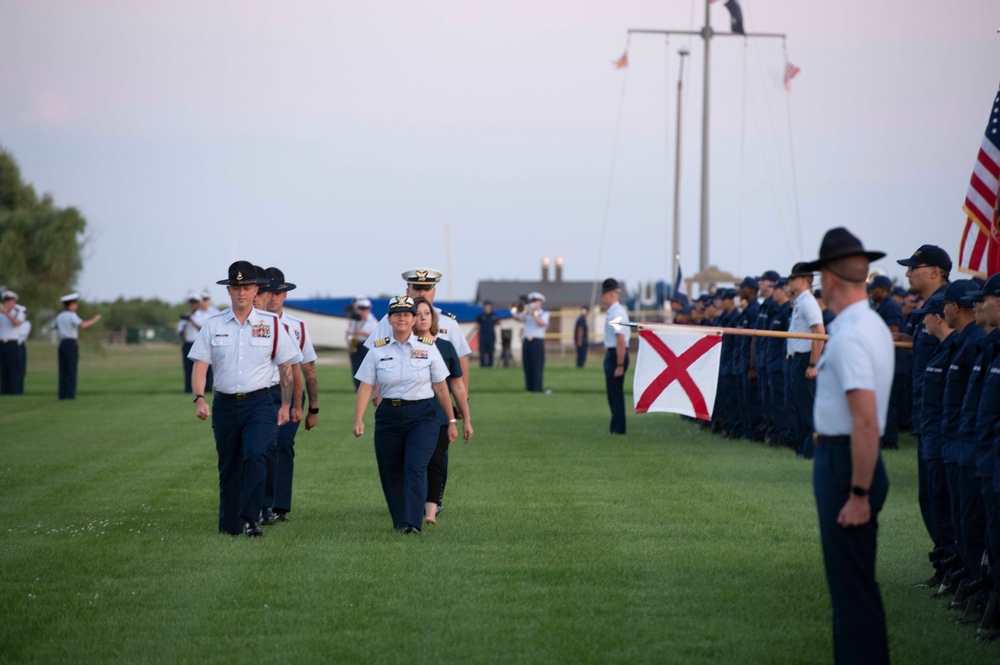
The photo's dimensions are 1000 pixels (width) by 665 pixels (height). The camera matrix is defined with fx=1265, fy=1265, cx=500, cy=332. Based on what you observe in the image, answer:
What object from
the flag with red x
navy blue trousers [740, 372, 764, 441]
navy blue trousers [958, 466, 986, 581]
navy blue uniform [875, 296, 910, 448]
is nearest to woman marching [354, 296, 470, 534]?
the flag with red x

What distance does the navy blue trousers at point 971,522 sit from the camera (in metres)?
7.41

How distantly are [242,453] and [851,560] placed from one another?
5.91 m

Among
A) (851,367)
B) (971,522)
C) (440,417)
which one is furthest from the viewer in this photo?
(440,417)

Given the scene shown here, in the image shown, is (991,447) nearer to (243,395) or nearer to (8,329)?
(243,395)

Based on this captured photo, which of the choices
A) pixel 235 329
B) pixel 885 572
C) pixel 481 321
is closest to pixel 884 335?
pixel 885 572

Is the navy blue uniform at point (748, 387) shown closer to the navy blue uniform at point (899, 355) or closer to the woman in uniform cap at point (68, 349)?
the navy blue uniform at point (899, 355)

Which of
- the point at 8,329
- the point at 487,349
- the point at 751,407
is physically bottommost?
the point at 751,407

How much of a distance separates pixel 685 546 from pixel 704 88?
102ft

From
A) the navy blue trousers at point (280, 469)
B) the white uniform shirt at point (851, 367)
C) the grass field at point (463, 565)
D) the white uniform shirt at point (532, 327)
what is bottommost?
the grass field at point (463, 565)

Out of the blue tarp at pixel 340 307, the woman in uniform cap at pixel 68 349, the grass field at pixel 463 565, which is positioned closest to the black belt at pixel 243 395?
the grass field at pixel 463 565

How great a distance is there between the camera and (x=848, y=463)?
5715mm

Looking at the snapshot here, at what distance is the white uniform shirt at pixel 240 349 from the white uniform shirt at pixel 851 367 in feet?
18.3

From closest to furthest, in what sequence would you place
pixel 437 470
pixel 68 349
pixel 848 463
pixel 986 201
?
pixel 848 463, pixel 437 470, pixel 986 201, pixel 68 349

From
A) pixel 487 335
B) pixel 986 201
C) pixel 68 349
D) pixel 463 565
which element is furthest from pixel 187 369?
pixel 463 565
